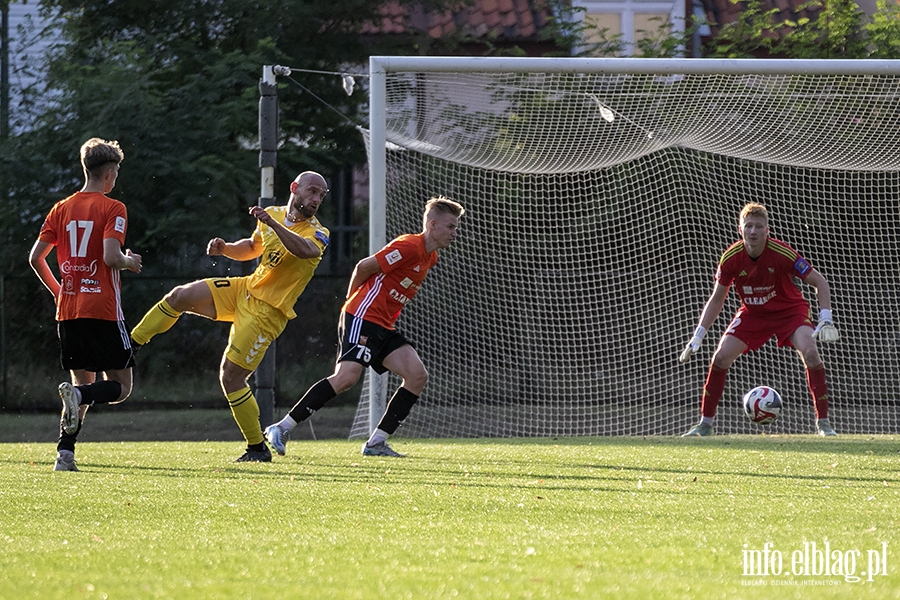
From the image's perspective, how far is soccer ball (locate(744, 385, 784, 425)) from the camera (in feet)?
27.5

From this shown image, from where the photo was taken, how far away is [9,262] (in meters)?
13.7

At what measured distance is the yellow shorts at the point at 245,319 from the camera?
6.54m

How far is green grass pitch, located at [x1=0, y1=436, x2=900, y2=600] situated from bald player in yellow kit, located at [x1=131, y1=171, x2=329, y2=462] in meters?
0.53

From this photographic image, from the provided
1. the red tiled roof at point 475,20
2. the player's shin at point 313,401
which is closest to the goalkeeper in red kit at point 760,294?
the player's shin at point 313,401

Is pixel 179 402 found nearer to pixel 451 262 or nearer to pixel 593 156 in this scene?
pixel 451 262

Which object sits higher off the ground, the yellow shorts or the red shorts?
the yellow shorts

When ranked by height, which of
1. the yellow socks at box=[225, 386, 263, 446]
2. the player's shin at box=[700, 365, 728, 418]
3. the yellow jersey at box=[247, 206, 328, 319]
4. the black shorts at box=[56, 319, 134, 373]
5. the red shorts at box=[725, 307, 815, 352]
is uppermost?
the yellow jersey at box=[247, 206, 328, 319]

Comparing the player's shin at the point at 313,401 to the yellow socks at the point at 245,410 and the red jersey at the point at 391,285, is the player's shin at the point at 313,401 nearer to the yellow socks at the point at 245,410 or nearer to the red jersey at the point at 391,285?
the yellow socks at the point at 245,410

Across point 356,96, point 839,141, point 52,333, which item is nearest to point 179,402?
point 52,333

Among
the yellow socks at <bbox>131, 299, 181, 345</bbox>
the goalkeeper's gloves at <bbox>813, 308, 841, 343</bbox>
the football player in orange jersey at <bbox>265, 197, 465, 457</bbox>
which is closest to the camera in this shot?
the yellow socks at <bbox>131, 299, 181, 345</bbox>

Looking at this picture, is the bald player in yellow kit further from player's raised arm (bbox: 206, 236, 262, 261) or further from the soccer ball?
the soccer ball

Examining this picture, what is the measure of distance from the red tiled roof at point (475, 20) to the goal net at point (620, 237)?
367cm

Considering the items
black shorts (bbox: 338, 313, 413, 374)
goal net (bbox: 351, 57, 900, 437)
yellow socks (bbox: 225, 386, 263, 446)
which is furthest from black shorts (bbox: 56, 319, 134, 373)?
goal net (bbox: 351, 57, 900, 437)

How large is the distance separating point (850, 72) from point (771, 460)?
445 centimetres
